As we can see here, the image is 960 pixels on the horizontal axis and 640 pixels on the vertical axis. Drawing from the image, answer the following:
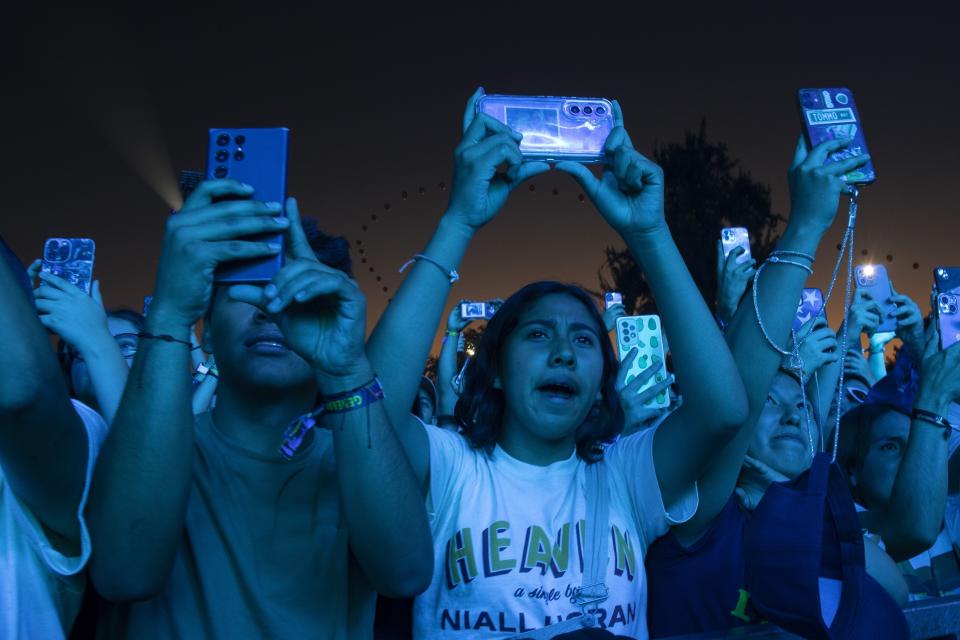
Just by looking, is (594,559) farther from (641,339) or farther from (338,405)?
(641,339)

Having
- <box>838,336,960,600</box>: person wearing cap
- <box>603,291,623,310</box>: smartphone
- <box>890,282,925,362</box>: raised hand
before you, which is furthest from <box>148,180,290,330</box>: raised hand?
<box>603,291,623,310</box>: smartphone

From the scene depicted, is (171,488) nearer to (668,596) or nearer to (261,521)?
(261,521)

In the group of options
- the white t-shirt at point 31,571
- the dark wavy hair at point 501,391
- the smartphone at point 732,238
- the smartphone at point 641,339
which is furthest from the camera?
the smartphone at point 641,339

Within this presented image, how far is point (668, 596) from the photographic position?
2072 mm

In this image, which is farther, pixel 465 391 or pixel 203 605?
pixel 465 391

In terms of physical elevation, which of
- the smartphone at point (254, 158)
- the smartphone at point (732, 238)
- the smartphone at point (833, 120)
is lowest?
the smartphone at point (254, 158)

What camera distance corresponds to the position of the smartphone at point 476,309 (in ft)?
18.3

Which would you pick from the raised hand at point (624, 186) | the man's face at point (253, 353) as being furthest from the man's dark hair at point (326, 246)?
the raised hand at point (624, 186)

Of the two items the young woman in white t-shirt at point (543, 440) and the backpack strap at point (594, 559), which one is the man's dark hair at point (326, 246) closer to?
the young woman in white t-shirt at point (543, 440)

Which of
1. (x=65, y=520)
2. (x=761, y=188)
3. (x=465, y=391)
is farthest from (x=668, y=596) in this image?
(x=761, y=188)

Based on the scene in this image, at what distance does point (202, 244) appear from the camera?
4.34ft

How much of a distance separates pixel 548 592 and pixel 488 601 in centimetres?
15

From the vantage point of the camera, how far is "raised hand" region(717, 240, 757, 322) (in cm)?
284

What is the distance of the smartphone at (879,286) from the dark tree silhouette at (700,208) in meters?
12.7
